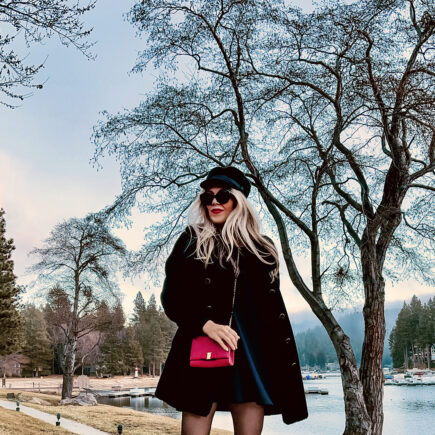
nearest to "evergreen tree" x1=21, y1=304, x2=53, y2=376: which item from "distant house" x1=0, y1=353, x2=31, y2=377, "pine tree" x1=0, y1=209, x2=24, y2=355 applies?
"distant house" x1=0, y1=353, x2=31, y2=377

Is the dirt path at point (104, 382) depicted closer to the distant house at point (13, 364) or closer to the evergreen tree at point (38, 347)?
the distant house at point (13, 364)

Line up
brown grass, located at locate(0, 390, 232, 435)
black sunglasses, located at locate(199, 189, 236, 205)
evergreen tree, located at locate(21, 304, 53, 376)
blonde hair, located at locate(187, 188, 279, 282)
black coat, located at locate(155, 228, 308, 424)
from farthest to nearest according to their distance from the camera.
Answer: evergreen tree, located at locate(21, 304, 53, 376), brown grass, located at locate(0, 390, 232, 435), black sunglasses, located at locate(199, 189, 236, 205), blonde hair, located at locate(187, 188, 279, 282), black coat, located at locate(155, 228, 308, 424)

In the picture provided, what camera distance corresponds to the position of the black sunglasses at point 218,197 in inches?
115

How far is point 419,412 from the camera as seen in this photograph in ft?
98.7

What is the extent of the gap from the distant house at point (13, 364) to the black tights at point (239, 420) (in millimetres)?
43223

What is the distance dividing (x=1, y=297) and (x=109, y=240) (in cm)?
963

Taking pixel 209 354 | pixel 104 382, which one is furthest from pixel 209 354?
pixel 104 382

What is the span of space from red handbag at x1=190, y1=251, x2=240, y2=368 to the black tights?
222 mm

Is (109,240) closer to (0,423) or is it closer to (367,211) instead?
(0,423)

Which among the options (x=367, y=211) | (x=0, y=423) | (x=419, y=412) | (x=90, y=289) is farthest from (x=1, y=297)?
(x=419, y=412)

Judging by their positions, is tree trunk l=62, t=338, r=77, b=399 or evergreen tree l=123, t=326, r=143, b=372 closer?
tree trunk l=62, t=338, r=77, b=399

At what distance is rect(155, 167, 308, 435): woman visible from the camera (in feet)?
8.48

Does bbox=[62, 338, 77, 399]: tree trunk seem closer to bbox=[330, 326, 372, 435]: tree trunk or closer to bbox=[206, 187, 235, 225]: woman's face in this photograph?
bbox=[330, 326, 372, 435]: tree trunk

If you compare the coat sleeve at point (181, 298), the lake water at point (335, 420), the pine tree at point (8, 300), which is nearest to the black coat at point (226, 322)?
the coat sleeve at point (181, 298)
